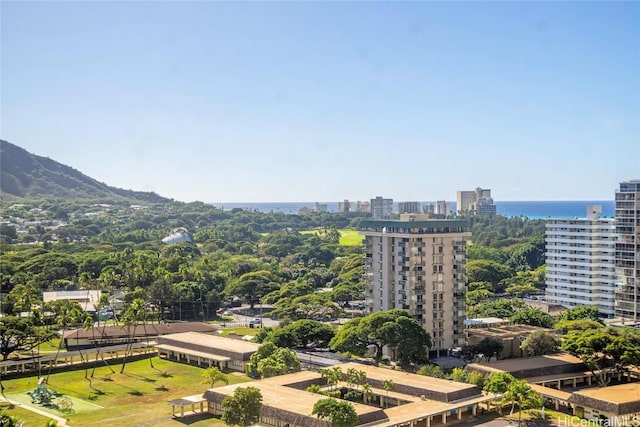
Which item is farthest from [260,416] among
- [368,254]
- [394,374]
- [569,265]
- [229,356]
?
[569,265]

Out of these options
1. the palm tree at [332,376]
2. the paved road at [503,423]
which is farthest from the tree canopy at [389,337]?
the paved road at [503,423]

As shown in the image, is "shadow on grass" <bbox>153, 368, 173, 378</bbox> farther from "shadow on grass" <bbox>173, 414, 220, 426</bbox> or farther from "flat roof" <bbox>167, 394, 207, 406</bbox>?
"shadow on grass" <bbox>173, 414, 220, 426</bbox>

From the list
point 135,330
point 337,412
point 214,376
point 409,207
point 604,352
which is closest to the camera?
point 337,412

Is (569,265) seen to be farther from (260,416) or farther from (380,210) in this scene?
(380,210)

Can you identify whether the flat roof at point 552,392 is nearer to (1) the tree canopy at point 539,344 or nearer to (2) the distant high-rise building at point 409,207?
(1) the tree canopy at point 539,344

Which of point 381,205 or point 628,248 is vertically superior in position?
point 381,205

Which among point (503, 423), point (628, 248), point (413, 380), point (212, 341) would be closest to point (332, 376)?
point (413, 380)

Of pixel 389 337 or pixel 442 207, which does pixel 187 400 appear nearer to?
pixel 389 337
